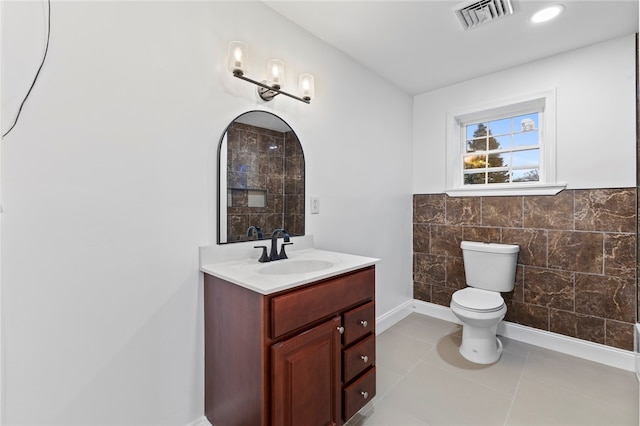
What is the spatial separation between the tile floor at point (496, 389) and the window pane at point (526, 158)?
1.57m

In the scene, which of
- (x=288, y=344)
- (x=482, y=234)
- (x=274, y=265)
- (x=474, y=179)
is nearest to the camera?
(x=288, y=344)

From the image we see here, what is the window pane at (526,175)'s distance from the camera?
8.31 feet

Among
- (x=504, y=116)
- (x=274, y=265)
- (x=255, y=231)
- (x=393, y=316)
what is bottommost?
(x=393, y=316)

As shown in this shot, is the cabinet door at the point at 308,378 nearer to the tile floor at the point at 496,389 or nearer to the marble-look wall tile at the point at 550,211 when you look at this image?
the tile floor at the point at 496,389

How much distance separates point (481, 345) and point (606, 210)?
136 cm

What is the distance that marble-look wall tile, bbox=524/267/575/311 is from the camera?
2291 millimetres

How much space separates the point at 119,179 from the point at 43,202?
253 millimetres

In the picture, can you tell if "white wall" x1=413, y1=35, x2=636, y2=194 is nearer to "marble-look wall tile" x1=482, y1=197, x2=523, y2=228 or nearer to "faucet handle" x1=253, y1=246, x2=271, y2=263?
"marble-look wall tile" x1=482, y1=197, x2=523, y2=228

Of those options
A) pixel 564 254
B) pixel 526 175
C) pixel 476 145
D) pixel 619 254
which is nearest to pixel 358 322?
pixel 564 254

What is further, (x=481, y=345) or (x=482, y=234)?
(x=482, y=234)

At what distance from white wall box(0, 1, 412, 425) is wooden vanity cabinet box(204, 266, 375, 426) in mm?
187

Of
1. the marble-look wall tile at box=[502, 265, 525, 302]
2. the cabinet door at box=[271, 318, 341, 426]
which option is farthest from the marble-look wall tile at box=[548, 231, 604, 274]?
the cabinet door at box=[271, 318, 341, 426]

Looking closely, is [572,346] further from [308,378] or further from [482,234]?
[308,378]

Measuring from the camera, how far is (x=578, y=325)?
2244 millimetres
